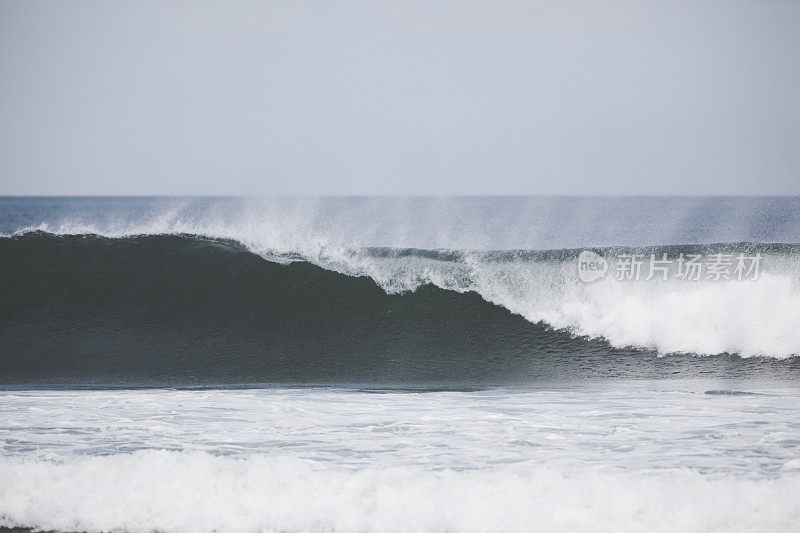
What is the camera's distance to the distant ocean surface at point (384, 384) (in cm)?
339

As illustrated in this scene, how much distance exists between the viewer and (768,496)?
131 inches

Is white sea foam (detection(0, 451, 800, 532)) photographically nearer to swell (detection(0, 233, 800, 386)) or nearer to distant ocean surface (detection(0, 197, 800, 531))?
distant ocean surface (detection(0, 197, 800, 531))

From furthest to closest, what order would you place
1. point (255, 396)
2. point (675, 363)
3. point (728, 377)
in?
point (675, 363) < point (728, 377) < point (255, 396)

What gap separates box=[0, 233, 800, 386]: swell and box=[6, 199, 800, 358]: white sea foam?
172 mm

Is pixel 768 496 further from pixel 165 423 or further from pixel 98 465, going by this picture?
pixel 165 423

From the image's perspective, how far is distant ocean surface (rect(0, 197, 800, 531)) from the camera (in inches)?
133

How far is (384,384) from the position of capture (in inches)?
263

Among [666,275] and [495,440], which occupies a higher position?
[666,275]

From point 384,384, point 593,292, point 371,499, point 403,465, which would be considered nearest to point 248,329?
point 384,384

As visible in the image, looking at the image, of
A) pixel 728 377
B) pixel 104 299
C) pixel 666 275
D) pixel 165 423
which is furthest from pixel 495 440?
pixel 104 299

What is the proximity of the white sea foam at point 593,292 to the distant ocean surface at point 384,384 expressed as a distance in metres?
0.03

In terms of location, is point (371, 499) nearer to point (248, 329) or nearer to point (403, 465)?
point (403, 465)

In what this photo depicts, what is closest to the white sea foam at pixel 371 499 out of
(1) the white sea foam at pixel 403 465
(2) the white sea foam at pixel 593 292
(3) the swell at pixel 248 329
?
(1) the white sea foam at pixel 403 465

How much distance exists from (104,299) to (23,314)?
38.6 inches
